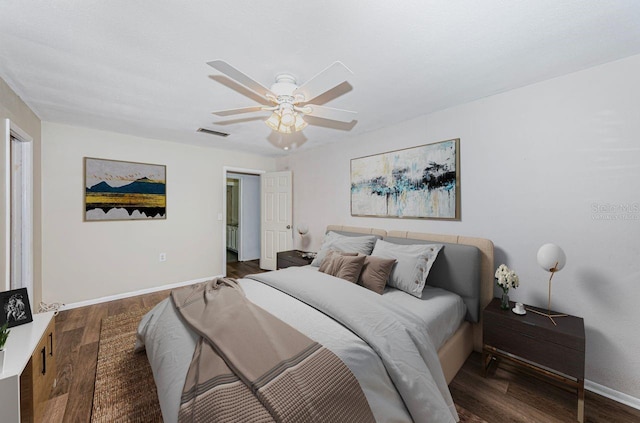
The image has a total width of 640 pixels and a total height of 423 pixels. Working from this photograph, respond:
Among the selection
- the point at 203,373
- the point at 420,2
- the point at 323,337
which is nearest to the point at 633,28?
the point at 420,2

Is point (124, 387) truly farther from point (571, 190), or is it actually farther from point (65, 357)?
point (571, 190)

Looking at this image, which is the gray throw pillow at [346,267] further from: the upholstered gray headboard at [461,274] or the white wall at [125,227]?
the white wall at [125,227]

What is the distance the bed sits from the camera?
130 cm

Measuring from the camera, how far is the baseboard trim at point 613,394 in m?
1.74

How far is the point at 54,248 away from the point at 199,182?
1.96m

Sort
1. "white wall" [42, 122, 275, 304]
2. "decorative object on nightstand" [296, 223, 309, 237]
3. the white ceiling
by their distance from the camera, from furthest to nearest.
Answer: "decorative object on nightstand" [296, 223, 309, 237], "white wall" [42, 122, 275, 304], the white ceiling

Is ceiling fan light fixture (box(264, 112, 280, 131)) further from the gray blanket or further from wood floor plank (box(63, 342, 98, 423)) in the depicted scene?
wood floor plank (box(63, 342, 98, 423))

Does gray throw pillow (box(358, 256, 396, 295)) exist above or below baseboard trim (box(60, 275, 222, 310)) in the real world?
above

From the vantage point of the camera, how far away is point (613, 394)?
5.95ft

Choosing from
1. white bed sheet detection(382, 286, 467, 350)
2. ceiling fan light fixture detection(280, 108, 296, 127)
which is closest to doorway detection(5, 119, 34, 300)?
ceiling fan light fixture detection(280, 108, 296, 127)

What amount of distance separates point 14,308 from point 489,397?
11.1ft

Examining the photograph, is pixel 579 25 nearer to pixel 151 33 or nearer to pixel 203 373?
pixel 151 33

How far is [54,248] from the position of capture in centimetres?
318

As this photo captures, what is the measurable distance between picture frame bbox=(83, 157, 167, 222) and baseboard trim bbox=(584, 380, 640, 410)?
5077 mm
